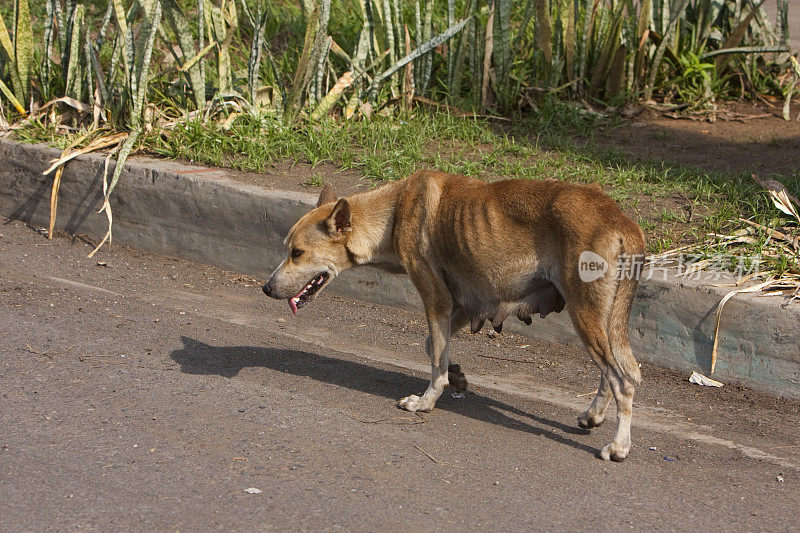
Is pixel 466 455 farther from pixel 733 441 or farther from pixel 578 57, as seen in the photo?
pixel 578 57

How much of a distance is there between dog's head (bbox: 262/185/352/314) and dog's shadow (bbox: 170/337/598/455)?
56cm

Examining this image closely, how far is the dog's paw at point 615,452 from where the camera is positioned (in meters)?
4.18

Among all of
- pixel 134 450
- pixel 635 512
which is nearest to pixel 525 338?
pixel 635 512

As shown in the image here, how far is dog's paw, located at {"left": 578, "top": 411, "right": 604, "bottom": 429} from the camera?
452cm

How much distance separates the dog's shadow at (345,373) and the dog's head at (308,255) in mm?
565

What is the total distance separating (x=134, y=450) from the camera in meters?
4.08

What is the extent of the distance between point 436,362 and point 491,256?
701 millimetres

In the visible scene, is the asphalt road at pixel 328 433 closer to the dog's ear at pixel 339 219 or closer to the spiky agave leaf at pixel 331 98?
the dog's ear at pixel 339 219

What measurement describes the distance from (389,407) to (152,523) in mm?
1721

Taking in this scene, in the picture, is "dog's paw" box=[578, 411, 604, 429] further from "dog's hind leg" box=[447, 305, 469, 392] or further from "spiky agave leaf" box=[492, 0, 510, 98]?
"spiky agave leaf" box=[492, 0, 510, 98]

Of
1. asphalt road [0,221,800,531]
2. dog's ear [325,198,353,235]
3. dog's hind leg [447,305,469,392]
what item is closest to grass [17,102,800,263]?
asphalt road [0,221,800,531]

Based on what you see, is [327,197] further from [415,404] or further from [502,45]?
[502,45]

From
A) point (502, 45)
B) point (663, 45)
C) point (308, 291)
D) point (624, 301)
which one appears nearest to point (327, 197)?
point (308, 291)

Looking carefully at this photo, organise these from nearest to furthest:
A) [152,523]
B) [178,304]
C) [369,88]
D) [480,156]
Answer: [152,523] < [178,304] < [480,156] < [369,88]
